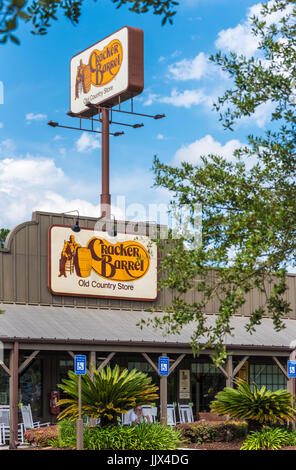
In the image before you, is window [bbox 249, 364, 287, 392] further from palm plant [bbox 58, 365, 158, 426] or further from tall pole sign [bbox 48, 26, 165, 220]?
palm plant [bbox 58, 365, 158, 426]

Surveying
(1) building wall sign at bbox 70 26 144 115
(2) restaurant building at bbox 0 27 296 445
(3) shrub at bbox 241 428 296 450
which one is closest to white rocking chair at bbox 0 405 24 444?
(2) restaurant building at bbox 0 27 296 445

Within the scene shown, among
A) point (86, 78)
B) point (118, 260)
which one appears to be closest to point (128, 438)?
point (118, 260)

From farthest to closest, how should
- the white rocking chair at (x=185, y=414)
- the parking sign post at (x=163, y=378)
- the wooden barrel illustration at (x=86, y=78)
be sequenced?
the wooden barrel illustration at (x=86, y=78) → the white rocking chair at (x=185, y=414) → the parking sign post at (x=163, y=378)

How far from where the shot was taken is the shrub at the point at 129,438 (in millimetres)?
15195

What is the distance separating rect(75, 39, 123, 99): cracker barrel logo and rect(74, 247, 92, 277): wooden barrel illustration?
35.2 feet

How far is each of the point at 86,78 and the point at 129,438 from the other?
74.2ft

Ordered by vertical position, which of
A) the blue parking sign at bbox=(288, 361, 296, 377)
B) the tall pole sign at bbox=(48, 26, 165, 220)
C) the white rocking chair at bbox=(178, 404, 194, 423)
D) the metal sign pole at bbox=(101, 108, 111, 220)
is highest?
the tall pole sign at bbox=(48, 26, 165, 220)

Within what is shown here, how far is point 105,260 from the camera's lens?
84.3 ft

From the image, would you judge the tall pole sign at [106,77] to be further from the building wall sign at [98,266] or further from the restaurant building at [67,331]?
the restaurant building at [67,331]

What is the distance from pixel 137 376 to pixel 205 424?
4.16 meters

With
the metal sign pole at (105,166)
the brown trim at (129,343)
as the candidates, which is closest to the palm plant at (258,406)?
the brown trim at (129,343)

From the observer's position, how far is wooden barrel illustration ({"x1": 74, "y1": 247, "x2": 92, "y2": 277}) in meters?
25.1

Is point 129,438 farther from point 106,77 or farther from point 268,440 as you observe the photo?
point 106,77
